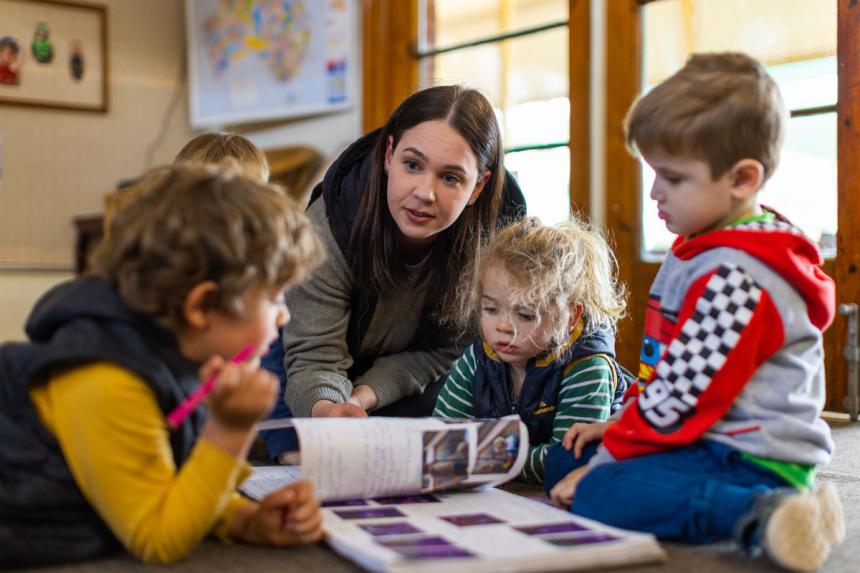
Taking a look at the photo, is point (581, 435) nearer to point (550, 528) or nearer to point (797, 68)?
point (550, 528)

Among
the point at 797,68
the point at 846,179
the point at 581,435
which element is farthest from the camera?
the point at 797,68

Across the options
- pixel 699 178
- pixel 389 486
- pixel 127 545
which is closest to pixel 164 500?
pixel 127 545

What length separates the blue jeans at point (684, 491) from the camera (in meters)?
0.93

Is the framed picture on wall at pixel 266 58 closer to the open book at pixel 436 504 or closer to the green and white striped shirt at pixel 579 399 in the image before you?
the green and white striped shirt at pixel 579 399

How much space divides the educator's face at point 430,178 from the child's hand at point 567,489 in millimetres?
A: 495

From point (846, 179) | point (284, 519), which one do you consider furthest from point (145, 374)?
point (846, 179)

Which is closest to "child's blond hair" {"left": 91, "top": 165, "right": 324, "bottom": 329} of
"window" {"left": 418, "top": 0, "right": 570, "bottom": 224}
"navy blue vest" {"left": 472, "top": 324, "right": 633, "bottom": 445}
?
"navy blue vest" {"left": 472, "top": 324, "right": 633, "bottom": 445}

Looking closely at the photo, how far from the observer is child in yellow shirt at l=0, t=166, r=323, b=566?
0.79 m

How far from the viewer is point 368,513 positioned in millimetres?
994

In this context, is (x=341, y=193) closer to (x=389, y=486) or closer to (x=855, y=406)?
(x=389, y=486)

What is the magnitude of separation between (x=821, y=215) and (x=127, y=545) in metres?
1.88

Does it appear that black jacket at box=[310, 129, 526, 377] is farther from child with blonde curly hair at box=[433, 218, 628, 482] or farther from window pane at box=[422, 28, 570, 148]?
window pane at box=[422, 28, 570, 148]

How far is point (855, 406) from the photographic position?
2059 millimetres

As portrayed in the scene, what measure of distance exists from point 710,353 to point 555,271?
0.39 metres
